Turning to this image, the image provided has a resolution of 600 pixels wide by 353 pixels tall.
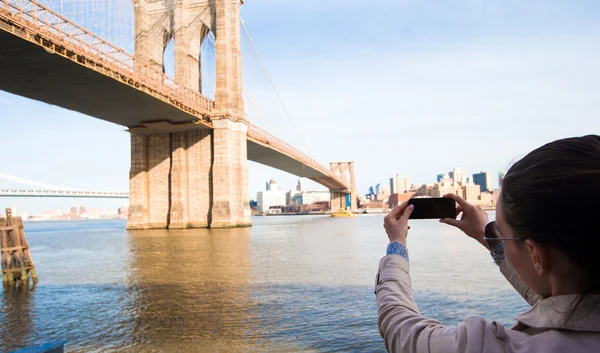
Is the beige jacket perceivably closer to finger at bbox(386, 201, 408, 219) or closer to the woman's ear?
the woman's ear

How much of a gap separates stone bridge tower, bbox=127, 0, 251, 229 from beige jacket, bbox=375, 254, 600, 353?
3198cm

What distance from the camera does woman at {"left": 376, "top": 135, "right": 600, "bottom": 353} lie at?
2.46 feet

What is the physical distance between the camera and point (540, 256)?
2.67ft

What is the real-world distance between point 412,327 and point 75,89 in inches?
1089

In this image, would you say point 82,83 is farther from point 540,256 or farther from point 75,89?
point 540,256

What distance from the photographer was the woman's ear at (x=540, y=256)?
2.65 feet

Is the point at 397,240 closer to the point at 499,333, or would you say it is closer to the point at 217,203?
the point at 499,333

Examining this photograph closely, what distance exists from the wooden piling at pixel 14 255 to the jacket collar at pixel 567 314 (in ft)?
37.1

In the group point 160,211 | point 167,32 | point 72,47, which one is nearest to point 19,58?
point 72,47

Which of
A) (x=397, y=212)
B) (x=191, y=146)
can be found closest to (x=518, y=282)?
(x=397, y=212)

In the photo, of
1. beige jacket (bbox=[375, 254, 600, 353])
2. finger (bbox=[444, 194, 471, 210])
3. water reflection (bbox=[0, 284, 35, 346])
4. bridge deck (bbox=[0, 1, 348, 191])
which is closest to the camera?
beige jacket (bbox=[375, 254, 600, 353])

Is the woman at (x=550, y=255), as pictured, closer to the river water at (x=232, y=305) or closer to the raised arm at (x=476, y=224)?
the raised arm at (x=476, y=224)

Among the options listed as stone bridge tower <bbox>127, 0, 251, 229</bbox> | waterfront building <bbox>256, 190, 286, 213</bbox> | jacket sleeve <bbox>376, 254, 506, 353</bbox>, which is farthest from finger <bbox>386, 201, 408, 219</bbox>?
waterfront building <bbox>256, 190, 286, 213</bbox>

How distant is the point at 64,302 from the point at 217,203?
25.3 metres
